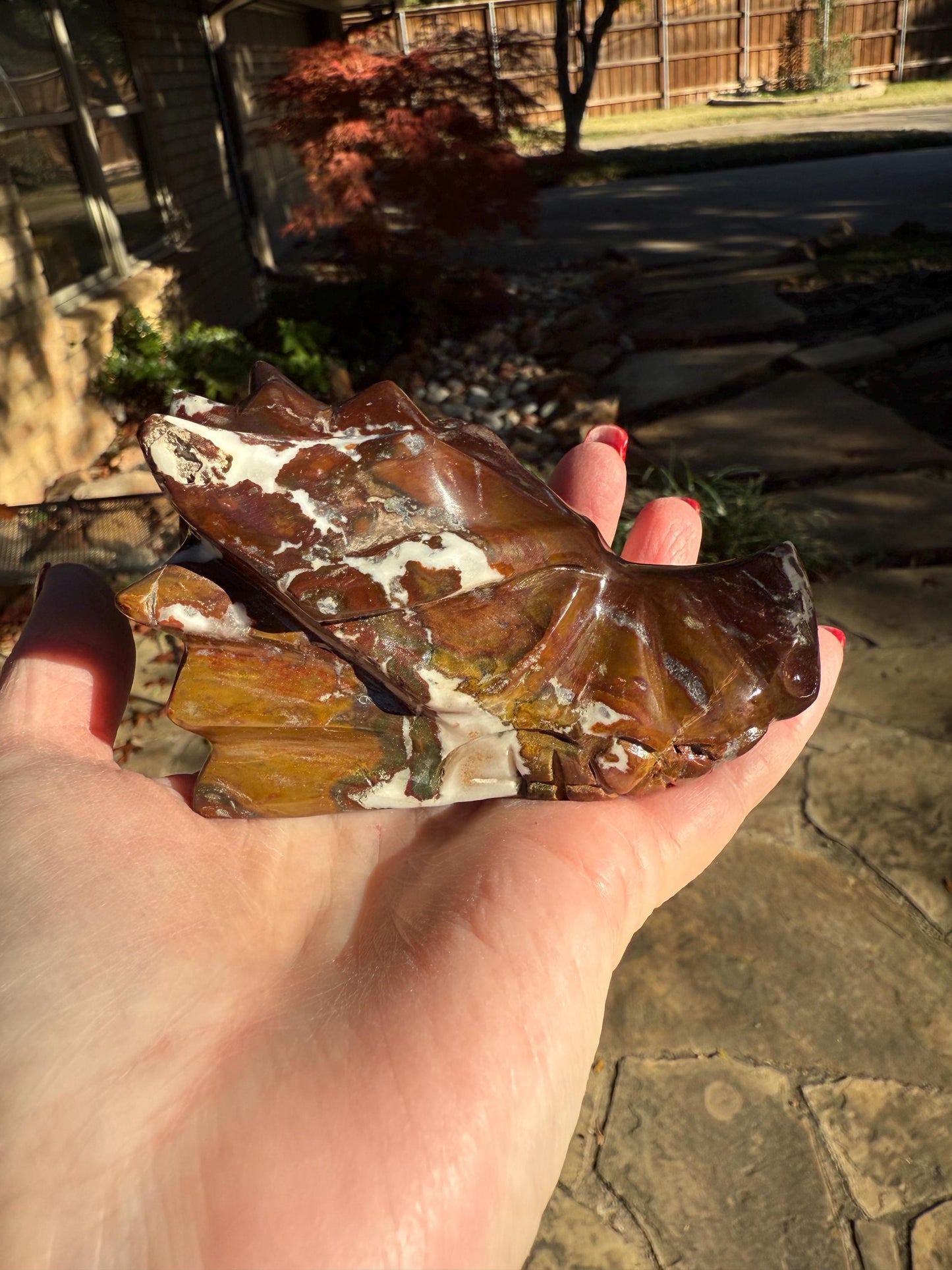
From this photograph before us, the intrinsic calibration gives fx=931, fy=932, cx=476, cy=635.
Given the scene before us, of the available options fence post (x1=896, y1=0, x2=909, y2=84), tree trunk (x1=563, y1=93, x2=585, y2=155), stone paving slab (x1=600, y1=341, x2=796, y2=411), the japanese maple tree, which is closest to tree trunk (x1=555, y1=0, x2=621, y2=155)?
tree trunk (x1=563, y1=93, x2=585, y2=155)

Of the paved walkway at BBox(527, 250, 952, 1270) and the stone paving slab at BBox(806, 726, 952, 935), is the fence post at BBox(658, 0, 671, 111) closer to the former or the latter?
the paved walkway at BBox(527, 250, 952, 1270)

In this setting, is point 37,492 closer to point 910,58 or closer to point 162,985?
point 162,985

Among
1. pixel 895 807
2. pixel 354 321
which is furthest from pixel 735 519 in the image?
pixel 354 321

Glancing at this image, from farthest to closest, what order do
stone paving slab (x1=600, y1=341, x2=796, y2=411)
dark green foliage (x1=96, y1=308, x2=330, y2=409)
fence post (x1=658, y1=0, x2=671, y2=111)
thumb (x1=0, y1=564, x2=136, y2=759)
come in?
fence post (x1=658, y1=0, x2=671, y2=111), stone paving slab (x1=600, y1=341, x2=796, y2=411), dark green foliage (x1=96, y1=308, x2=330, y2=409), thumb (x1=0, y1=564, x2=136, y2=759)

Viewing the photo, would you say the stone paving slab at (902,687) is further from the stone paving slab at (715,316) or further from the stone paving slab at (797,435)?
the stone paving slab at (715,316)

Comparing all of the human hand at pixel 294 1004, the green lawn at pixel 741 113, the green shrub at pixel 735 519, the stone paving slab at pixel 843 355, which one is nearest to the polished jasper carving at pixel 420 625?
the human hand at pixel 294 1004

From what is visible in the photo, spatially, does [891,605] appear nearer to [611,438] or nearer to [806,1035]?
[611,438]
